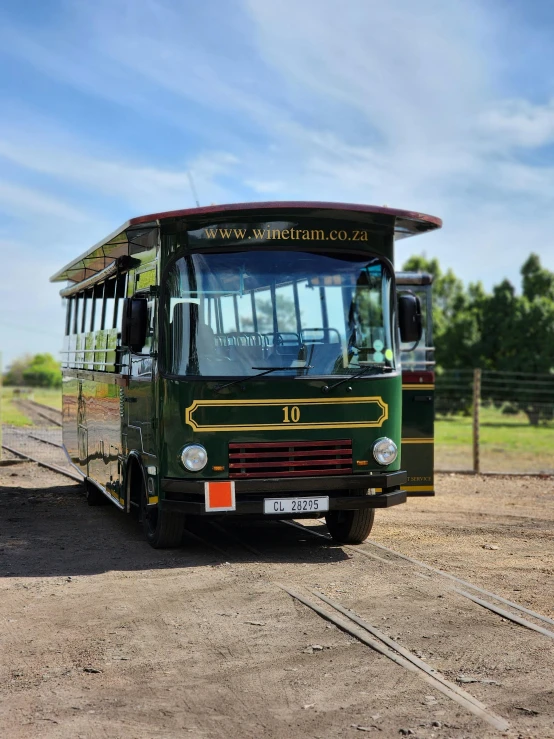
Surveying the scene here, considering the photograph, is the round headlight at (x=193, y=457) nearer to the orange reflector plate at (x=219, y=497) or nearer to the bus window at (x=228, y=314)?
the orange reflector plate at (x=219, y=497)

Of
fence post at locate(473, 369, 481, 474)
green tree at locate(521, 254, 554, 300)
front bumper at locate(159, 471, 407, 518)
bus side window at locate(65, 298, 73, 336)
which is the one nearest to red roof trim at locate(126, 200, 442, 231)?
front bumper at locate(159, 471, 407, 518)

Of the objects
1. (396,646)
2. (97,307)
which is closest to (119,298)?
(97,307)

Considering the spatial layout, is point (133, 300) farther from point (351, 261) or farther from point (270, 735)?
point (270, 735)

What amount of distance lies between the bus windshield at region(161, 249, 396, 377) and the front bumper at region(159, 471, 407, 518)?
999 mm

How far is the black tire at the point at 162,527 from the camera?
10.6m

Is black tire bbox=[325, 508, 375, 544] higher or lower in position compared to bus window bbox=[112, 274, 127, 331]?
lower

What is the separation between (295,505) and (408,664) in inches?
142

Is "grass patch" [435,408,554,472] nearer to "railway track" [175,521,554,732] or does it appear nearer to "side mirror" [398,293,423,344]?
"side mirror" [398,293,423,344]

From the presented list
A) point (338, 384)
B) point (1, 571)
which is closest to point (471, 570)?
point (338, 384)

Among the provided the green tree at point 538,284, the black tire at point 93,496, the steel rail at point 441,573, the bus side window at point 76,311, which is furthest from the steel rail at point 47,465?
the green tree at point 538,284

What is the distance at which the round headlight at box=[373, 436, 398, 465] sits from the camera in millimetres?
10469

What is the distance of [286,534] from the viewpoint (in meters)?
12.2

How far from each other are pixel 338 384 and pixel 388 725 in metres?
4.99

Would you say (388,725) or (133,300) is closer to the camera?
(388,725)
